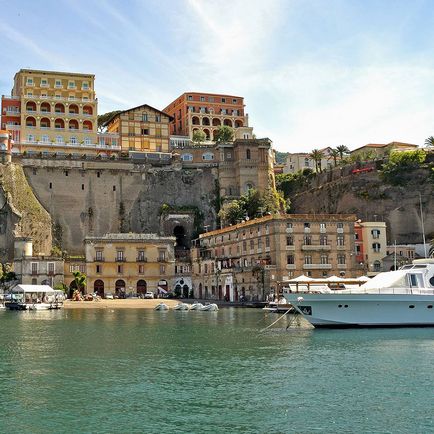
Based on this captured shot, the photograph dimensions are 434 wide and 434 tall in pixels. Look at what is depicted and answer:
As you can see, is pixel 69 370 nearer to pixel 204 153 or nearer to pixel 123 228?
pixel 123 228

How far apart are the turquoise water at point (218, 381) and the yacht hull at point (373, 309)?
3.82ft

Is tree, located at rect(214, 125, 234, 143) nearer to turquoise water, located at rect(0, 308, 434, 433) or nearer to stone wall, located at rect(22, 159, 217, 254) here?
stone wall, located at rect(22, 159, 217, 254)

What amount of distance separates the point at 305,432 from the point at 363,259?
6264cm

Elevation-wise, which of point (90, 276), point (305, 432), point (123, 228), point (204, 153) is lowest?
point (305, 432)

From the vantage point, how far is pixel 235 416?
69.5 ft

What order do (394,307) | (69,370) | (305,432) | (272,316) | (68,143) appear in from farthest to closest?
(68,143), (272,316), (394,307), (69,370), (305,432)

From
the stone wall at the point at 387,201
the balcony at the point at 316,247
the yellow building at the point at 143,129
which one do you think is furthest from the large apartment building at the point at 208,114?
the balcony at the point at 316,247

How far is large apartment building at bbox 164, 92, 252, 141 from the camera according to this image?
120 metres

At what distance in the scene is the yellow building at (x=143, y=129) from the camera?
107m

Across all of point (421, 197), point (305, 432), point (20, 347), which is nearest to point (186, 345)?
point (20, 347)

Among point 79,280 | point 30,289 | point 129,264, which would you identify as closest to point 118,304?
point 30,289

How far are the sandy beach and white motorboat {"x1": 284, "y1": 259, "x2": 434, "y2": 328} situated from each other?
33.7 meters

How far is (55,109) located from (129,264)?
1297 inches

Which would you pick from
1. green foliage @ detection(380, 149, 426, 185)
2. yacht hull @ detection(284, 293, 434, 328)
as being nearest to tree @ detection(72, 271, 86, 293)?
green foliage @ detection(380, 149, 426, 185)
